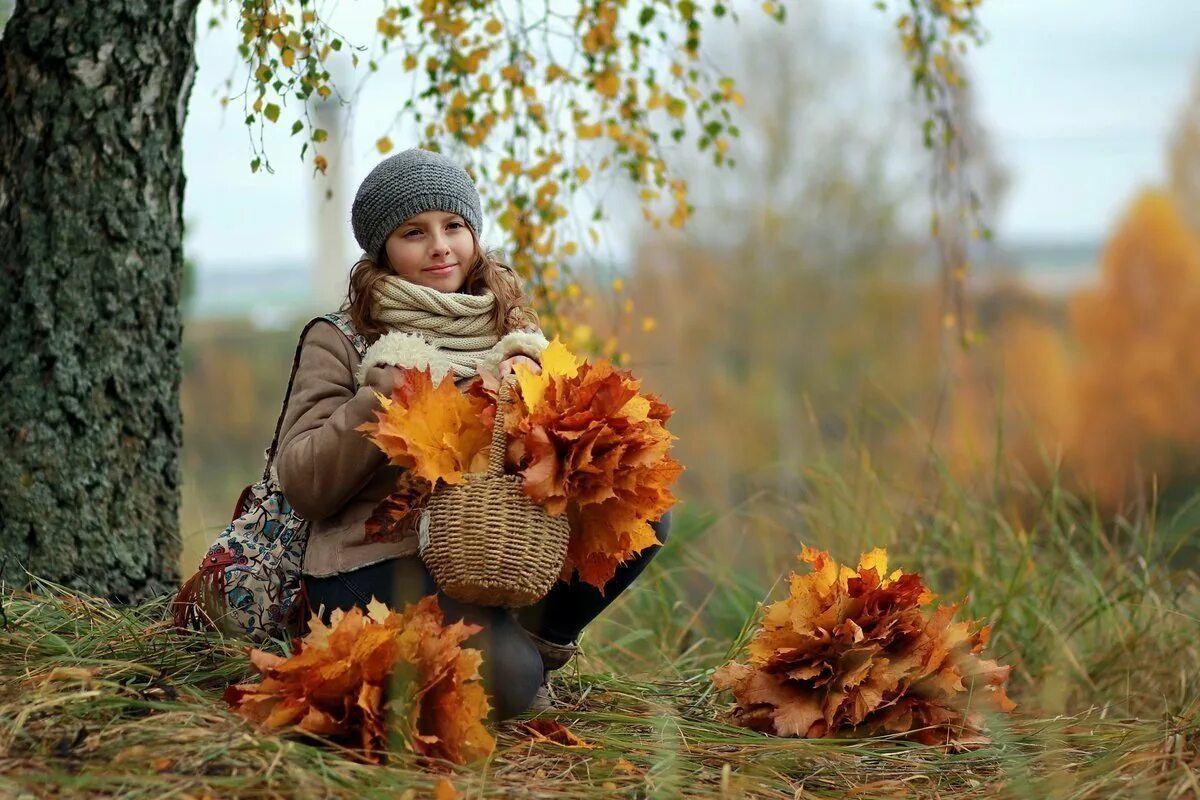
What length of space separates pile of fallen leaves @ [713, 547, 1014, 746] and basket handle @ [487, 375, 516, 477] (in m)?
0.76

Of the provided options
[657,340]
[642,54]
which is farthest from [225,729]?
[657,340]

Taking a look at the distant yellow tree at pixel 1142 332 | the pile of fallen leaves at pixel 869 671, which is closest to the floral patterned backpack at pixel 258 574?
the pile of fallen leaves at pixel 869 671

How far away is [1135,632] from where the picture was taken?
3611mm

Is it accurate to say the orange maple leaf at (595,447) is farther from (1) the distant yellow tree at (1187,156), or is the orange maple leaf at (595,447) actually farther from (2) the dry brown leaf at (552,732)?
(1) the distant yellow tree at (1187,156)

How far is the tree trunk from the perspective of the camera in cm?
304

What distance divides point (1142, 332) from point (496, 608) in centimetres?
2448

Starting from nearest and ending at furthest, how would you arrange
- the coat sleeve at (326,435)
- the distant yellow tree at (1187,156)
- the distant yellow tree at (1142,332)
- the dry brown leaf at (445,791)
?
the dry brown leaf at (445,791)
the coat sleeve at (326,435)
the distant yellow tree at (1142,332)
the distant yellow tree at (1187,156)

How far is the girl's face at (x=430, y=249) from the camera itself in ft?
8.63

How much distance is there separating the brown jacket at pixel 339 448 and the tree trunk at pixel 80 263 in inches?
31.1

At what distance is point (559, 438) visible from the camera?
2.26 meters

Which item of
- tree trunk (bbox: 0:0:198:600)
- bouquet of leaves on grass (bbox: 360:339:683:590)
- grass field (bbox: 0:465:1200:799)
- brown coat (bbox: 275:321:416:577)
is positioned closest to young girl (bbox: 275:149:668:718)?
brown coat (bbox: 275:321:416:577)

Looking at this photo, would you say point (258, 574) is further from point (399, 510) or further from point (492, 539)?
point (492, 539)

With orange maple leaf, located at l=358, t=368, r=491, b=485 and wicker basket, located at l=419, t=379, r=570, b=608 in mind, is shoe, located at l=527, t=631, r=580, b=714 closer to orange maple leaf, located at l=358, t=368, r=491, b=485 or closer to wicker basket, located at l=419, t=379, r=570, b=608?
wicker basket, located at l=419, t=379, r=570, b=608

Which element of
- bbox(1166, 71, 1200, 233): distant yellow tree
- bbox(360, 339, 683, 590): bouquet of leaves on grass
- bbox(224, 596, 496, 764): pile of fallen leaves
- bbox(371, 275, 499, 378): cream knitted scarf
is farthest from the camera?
bbox(1166, 71, 1200, 233): distant yellow tree
